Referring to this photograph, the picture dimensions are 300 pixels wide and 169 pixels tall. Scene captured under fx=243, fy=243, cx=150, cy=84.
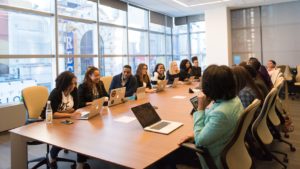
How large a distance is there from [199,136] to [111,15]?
18.9 ft

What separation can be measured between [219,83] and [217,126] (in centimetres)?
26

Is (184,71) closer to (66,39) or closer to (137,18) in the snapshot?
(137,18)

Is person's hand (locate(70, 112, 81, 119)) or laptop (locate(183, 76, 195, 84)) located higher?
laptop (locate(183, 76, 195, 84))

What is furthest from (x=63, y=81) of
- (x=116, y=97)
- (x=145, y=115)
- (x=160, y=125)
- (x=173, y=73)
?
(x=173, y=73)

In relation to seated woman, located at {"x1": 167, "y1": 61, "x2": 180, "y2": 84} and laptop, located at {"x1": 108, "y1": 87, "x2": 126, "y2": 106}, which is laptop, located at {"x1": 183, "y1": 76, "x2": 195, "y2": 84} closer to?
seated woman, located at {"x1": 167, "y1": 61, "x2": 180, "y2": 84}

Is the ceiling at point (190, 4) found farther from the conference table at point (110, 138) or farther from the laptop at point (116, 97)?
the conference table at point (110, 138)

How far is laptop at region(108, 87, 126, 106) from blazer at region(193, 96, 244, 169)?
5.86 feet

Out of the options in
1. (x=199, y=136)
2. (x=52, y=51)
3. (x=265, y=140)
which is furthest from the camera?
(x=52, y=51)

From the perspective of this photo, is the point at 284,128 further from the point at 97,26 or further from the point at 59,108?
the point at 97,26

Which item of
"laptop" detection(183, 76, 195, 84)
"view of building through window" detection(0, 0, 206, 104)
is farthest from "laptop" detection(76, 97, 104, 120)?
"laptop" detection(183, 76, 195, 84)

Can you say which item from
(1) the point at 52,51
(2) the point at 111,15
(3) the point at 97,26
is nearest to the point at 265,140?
(1) the point at 52,51

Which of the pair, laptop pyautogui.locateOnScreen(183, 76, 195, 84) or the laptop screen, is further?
laptop pyautogui.locateOnScreen(183, 76, 195, 84)

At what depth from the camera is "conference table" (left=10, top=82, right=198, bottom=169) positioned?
1550 millimetres

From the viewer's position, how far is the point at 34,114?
2906 mm
